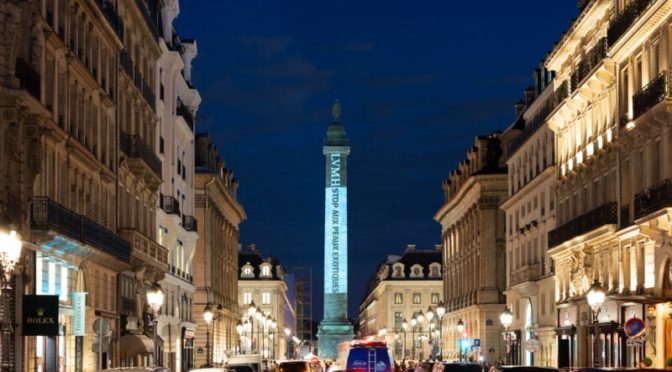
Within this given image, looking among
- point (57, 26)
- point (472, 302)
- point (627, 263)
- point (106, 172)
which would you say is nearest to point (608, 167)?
point (627, 263)

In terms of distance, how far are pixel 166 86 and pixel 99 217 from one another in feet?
87.5

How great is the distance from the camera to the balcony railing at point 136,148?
64.5 metres

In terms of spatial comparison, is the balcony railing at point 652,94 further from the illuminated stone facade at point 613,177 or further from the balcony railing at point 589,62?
the balcony railing at point 589,62

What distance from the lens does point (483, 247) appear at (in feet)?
384

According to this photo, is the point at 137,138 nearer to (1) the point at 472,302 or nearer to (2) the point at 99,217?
(2) the point at 99,217

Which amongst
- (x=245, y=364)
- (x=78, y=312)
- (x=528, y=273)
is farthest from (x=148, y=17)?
(x=528, y=273)

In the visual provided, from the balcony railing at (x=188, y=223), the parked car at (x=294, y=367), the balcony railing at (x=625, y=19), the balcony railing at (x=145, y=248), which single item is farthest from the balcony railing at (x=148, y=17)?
the balcony railing at (x=625, y=19)

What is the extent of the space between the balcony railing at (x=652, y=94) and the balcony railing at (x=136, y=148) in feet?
77.0

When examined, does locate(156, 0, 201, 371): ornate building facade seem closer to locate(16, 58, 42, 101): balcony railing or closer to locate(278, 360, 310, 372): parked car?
locate(278, 360, 310, 372): parked car

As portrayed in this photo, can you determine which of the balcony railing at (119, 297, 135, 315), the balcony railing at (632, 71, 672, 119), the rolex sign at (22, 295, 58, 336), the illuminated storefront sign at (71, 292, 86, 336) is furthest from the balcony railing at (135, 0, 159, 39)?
the rolex sign at (22, 295, 58, 336)

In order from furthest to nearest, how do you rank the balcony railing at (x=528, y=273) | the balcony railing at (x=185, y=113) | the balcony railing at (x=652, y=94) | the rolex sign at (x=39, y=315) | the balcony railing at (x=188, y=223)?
the balcony railing at (x=188, y=223), the balcony railing at (x=185, y=113), the balcony railing at (x=528, y=273), the balcony railing at (x=652, y=94), the rolex sign at (x=39, y=315)

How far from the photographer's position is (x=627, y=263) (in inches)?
2290

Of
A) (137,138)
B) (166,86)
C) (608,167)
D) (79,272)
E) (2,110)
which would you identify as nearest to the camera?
(2,110)

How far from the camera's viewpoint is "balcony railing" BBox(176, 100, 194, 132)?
89694 millimetres
